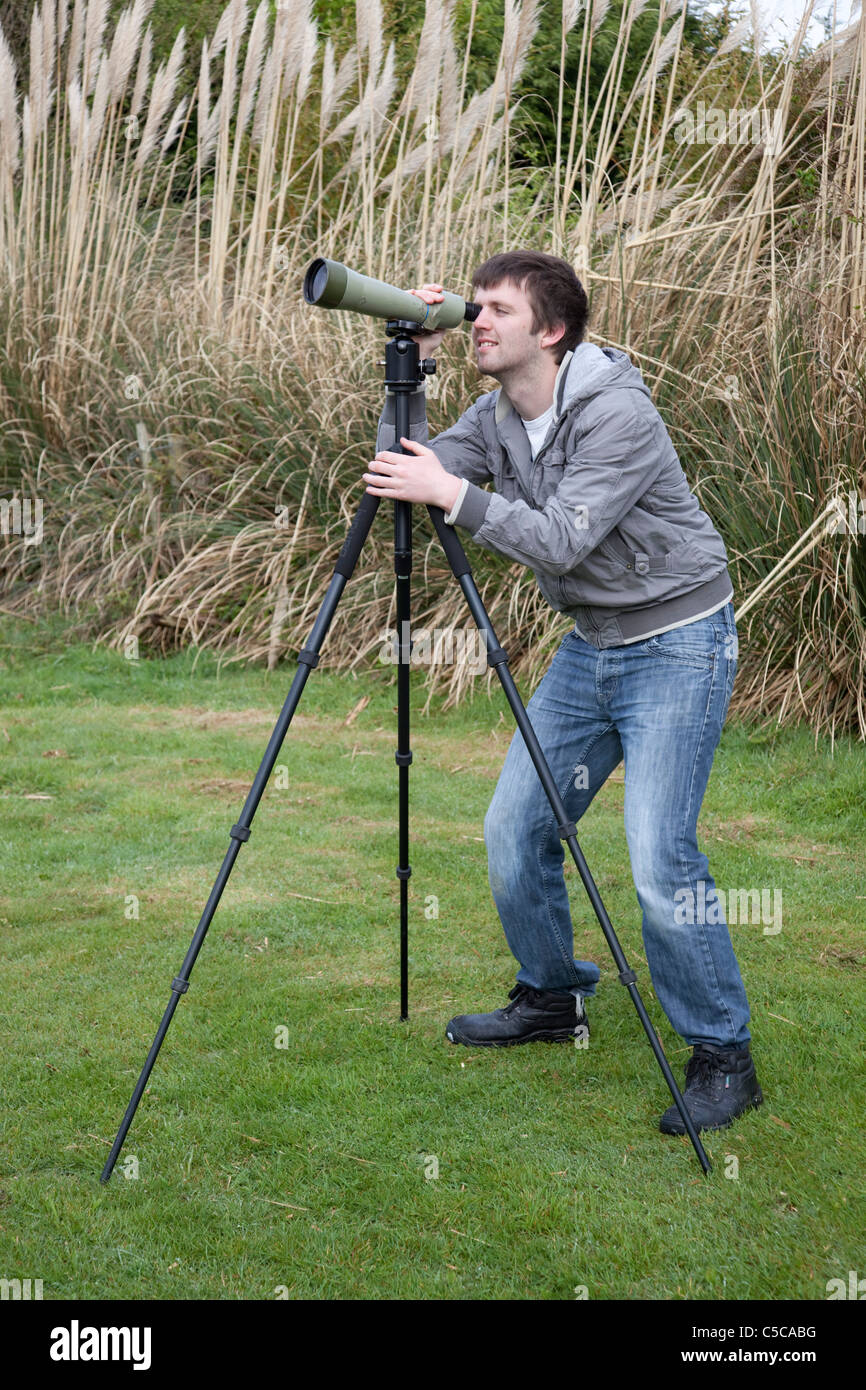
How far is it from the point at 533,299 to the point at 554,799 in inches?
45.5

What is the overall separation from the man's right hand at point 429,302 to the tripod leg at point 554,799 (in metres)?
0.49

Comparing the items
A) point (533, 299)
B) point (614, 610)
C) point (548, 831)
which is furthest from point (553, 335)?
point (548, 831)

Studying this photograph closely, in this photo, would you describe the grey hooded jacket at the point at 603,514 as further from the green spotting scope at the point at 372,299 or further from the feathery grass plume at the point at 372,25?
the feathery grass plume at the point at 372,25

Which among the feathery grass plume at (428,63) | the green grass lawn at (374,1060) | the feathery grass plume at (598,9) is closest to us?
the green grass lawn at (374,1060)

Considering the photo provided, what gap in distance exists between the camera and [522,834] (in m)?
3.21

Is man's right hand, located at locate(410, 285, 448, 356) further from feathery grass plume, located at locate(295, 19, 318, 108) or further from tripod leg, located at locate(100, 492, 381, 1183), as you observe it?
feathery grass plume, located at locate(295, 19, 318, 108)

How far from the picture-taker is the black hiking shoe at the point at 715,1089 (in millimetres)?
2961

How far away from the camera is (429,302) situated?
9.81ft

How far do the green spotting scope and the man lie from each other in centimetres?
5

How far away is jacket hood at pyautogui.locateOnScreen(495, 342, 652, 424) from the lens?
296 cm

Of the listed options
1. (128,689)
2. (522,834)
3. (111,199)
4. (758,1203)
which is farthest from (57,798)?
(111,199)

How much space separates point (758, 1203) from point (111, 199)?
7369 millimetres

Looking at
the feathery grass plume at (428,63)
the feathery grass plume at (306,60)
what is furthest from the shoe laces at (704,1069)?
the feathery grass plume at (306,60)

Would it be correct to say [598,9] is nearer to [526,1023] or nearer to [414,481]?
[414,481]
